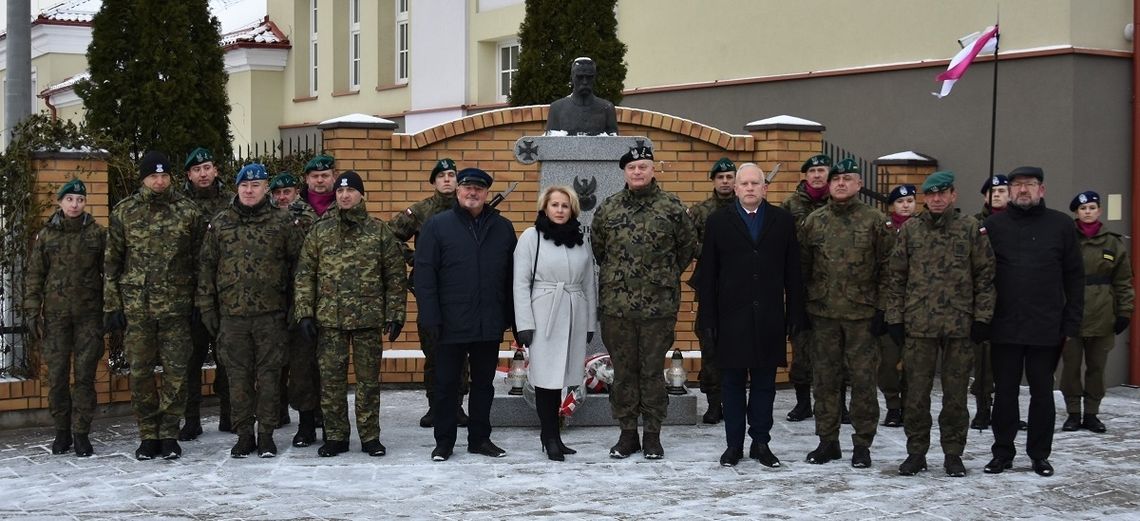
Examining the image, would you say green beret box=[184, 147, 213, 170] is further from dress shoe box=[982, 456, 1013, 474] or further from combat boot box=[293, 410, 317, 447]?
dress shoe box=[982, 456, 1013, 474]

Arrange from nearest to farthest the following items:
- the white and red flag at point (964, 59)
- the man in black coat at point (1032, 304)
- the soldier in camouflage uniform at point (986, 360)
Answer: the man in black coat at point (1032, 304) → the soldier in camouflage uniform at point (986, 360) → the white and red flag at point (964, 59)

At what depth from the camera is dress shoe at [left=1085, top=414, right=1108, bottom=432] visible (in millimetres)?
9326

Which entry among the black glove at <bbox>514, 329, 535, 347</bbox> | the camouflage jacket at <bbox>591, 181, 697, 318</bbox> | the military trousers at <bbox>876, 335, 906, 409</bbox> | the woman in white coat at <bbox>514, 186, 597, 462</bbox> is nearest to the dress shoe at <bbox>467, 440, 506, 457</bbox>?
the woman in white coat at <bbox>514, 186, 597, 462</bbox>

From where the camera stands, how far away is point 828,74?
544 inches

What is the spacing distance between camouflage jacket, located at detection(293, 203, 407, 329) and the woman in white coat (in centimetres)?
73

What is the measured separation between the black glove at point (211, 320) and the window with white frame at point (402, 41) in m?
14.4

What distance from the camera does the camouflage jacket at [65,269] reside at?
811 cm

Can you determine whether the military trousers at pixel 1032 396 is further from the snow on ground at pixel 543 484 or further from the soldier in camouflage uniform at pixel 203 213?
the soldier in camouflage uniform at pixel 203 213

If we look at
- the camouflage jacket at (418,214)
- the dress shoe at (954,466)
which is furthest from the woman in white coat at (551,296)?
the dress shoe at (954,466)

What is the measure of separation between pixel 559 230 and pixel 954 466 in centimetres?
256

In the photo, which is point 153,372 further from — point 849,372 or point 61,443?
point 849,372

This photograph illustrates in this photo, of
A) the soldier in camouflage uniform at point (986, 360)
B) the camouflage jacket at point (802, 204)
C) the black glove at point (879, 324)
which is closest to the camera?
the black glove at point (879, 324)

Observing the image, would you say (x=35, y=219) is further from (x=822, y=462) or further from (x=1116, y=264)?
(x=1116, y=264)

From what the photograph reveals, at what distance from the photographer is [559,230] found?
26.1ft
